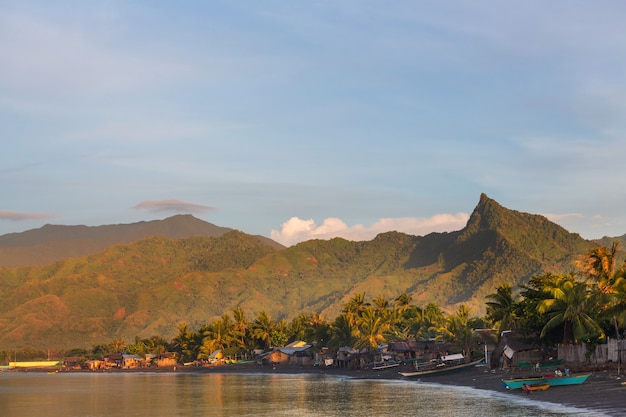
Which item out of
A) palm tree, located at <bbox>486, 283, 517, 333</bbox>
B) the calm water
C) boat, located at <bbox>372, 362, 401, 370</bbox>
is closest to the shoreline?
boat, located at <bbox>372, 362, 401, 370</bbox>

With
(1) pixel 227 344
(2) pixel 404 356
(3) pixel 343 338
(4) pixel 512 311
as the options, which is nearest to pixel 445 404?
(4) pixel 512 311

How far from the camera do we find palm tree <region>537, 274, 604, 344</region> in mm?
63781

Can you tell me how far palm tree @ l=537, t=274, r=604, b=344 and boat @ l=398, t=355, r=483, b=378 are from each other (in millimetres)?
23637

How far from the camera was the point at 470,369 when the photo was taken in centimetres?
9050

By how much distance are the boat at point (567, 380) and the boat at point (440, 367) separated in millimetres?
33715

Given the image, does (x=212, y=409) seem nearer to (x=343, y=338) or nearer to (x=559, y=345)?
(x=559, y=345)

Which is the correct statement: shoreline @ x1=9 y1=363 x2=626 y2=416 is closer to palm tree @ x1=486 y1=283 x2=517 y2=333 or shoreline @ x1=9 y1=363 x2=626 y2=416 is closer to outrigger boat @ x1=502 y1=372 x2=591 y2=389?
outrigger boat @ x1=502 y1=372 x2=591 y2=389

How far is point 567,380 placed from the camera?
183ft

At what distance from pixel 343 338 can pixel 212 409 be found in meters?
73.9

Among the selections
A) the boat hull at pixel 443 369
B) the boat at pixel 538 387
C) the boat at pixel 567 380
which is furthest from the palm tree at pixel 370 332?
the boat at pixel 567 380

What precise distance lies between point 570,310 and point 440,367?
31.6 metres

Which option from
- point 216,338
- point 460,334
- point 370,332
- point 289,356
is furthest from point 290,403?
point 216,338

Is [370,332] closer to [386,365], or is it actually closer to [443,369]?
[386,365]

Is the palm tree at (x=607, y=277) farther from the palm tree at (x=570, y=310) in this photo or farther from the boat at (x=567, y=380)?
the boat at (x=567, y=380)
